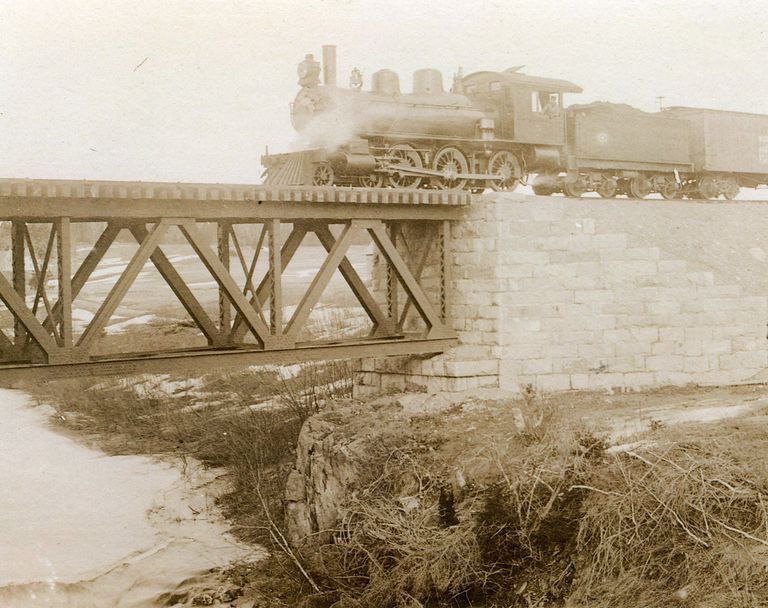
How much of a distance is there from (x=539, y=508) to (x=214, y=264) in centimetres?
565

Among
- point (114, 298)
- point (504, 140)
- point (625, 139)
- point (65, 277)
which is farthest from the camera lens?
point (625, 139)

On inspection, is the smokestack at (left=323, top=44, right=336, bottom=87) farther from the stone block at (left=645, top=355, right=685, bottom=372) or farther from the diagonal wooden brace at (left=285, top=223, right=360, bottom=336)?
the stone block at (left=645, top=355, right=685, bottom=372)

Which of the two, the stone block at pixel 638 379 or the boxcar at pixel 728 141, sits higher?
the boxcar at pixel 728 141

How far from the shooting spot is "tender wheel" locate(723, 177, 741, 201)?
25672mm

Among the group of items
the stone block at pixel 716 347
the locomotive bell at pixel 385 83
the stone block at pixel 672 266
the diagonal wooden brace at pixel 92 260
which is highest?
the locomotive bell at pixel 385 83

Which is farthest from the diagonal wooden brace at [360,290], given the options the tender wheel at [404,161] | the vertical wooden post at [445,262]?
the tender wheel at [404,161]

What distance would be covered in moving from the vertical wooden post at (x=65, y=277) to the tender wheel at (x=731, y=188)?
18.8 m

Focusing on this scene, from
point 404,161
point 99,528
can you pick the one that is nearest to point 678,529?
point 99,528

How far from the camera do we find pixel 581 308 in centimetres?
1639

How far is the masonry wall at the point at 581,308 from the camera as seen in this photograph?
1602cm

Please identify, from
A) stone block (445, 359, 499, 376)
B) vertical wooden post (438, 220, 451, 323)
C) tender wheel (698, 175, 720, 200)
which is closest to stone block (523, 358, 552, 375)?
stone block (445, 359, 499, 376)

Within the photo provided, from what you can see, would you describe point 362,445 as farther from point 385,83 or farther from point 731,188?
point 731,188

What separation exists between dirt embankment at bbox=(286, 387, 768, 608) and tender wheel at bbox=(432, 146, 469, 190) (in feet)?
23.0

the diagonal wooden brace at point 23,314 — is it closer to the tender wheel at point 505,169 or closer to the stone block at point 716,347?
the stone block at point 716,347
